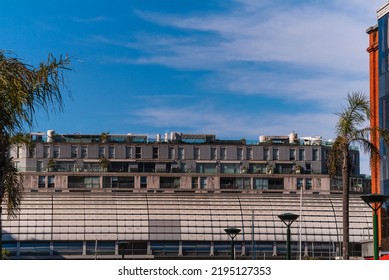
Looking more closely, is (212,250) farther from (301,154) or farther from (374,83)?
(301,154)

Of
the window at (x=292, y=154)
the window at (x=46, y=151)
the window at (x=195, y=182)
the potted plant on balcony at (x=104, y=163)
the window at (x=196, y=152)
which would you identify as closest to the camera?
the window at (x=195, y=182)

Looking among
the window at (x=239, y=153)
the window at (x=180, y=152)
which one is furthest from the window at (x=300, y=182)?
the window at (x=180, y=152)

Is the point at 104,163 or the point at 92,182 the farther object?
the point at 104,163

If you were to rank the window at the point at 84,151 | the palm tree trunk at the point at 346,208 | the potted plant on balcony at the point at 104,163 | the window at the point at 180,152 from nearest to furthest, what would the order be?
the palm tree trunk at the point at 346,208
the potted plant on balcony at the point at 104,163
the window at the point at 84,151
the window at the point at 180,152

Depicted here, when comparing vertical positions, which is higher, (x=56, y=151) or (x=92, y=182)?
(x=56, y=151)

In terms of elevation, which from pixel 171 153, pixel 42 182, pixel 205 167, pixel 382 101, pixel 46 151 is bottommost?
pixel 42 182

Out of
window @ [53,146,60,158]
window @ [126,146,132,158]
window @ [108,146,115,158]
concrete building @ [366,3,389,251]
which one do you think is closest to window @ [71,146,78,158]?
window @ [53,146,60,158]

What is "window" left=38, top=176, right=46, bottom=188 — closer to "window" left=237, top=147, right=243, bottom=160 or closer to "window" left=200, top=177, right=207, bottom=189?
"window" left=200, top=177, right=207, bottom=189

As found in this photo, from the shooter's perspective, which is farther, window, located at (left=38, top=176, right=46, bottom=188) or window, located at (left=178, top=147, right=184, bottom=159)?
window, located at (left=178, top=147, right=184, bottom=159)

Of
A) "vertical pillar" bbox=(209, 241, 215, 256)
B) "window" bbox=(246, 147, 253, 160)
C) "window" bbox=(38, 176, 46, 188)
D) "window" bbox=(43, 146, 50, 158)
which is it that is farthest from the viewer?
"window" bbox=(246, 147, 253, 160)

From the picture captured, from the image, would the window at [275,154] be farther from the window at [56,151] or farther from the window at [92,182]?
the window at [56,151]

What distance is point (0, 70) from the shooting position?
54.9 feet

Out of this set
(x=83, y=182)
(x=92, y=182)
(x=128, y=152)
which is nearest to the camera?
(x=83, y=182)

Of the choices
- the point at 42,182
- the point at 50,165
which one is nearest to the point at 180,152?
the point at 50,165
